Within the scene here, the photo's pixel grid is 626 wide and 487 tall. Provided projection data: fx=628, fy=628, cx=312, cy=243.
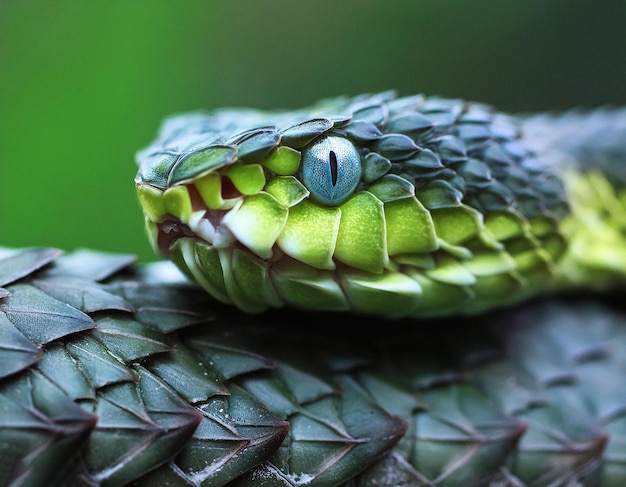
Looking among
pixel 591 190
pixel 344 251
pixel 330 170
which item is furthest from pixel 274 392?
pixel 591 190

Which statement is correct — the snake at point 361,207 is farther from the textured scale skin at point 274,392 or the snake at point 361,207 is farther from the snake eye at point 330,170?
the textured scale skin at point 274,392

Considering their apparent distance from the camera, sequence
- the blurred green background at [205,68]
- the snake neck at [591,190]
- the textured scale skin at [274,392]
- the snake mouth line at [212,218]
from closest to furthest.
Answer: the textured scale skin at [274,392]
the snake mouth line at [212,218]
the snake neck at [591,190]
the blurred green background at [205,68]

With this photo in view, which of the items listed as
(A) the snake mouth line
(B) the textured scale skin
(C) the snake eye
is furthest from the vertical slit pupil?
(B) the textured scale skin

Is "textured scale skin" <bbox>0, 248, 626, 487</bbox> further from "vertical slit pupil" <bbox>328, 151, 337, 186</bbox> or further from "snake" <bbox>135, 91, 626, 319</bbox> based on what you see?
"vertical slit pupil" <bbox>328, 151, 337, 186</bbox>

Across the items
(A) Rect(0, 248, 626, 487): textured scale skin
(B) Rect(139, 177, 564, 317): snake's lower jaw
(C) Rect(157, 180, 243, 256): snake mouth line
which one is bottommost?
(A) Rect(0, 248, 626, 487): textured scale skin

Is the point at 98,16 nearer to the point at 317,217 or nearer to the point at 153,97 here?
the point at 153,97

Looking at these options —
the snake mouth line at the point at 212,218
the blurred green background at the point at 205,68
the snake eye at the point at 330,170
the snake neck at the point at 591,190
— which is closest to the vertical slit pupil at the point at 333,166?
the snake eye at the point at 330,170
